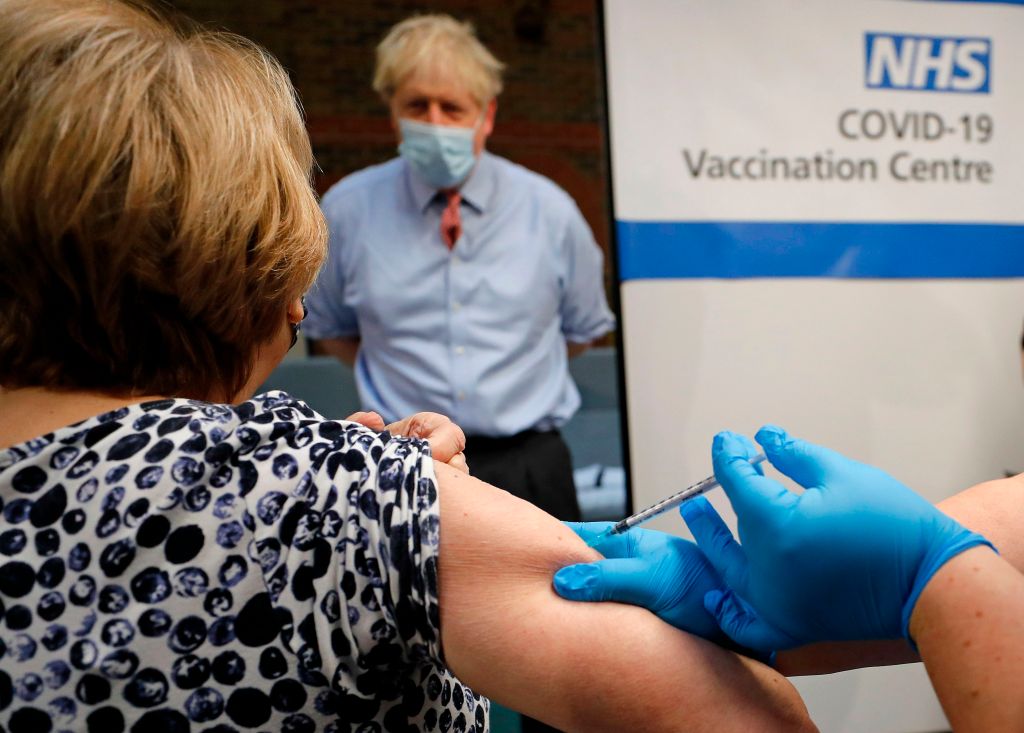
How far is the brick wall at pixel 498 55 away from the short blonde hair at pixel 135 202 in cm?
682

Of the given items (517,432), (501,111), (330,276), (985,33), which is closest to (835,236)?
(985,33)

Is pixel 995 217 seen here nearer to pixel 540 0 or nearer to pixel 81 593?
pixel 81 593

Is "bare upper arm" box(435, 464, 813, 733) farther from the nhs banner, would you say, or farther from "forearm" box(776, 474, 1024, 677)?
the nhs banner

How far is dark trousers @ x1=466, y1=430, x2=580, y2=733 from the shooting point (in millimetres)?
2480

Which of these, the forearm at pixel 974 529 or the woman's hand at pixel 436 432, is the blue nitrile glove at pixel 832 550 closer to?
the forearm at pixel 974 529

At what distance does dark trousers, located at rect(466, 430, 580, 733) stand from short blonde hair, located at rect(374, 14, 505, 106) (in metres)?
0.98

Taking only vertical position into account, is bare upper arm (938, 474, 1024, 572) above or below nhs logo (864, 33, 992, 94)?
below

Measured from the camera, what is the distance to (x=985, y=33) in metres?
2.47

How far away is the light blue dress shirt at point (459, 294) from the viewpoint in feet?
8.19

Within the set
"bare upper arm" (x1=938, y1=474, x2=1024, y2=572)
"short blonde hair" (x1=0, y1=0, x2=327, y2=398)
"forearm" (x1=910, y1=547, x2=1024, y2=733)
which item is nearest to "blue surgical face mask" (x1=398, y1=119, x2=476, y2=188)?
"short blonde hair" (x1=0, y1=0, x2=327, y2=398)

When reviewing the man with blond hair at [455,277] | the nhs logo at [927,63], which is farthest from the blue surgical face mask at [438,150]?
the nhs logo at [927,63]

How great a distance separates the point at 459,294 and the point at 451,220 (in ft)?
0.71

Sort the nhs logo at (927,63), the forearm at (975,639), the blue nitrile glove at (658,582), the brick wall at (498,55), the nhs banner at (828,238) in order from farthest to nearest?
1. the brick wall at (498,55)
2. the nhs logo at (927,63)
3. the nhs banner at (828,238)
4. the blue nitrile glove at (658,582)
5. the forearm at (975,639)

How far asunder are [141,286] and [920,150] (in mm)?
2262
